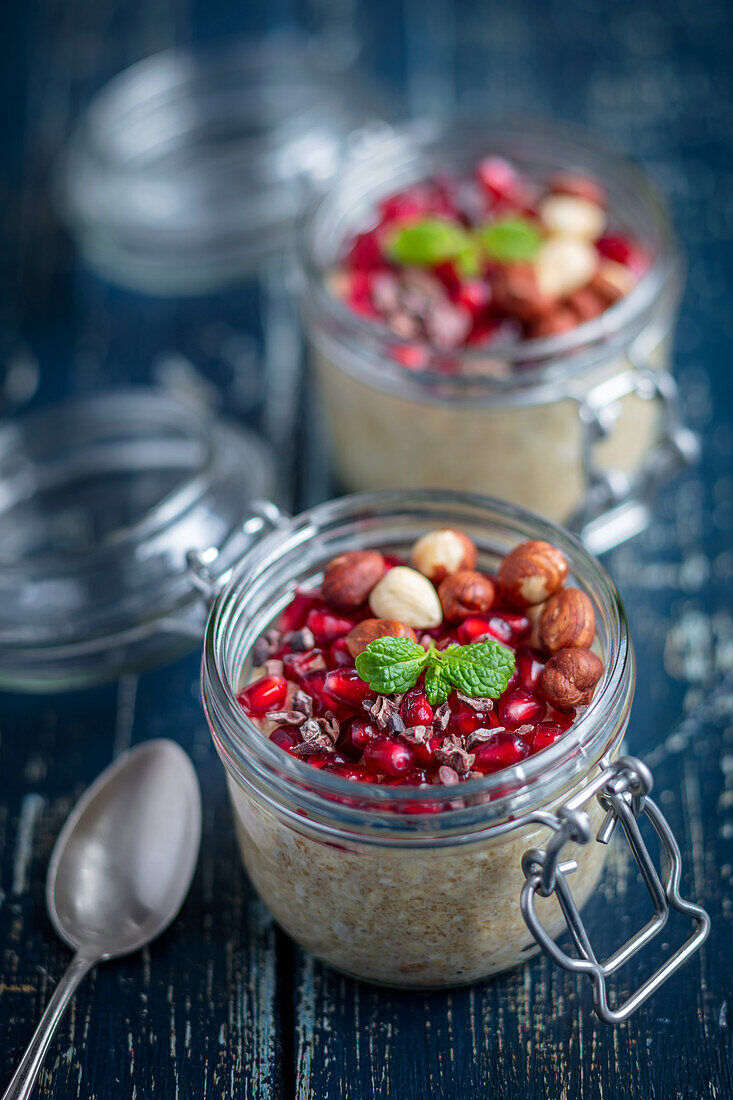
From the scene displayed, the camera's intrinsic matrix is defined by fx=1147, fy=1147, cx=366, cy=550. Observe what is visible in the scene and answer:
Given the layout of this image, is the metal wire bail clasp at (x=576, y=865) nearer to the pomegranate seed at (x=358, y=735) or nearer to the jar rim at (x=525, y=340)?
the pomegranate seed at (x=358, y=735)

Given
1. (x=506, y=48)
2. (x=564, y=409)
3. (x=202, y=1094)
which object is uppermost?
(x=506, y=48)

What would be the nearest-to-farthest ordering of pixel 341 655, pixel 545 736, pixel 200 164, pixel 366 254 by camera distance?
pixel 545 736 < pixel 341 655 < pixel 366 254 < pixel 200 164

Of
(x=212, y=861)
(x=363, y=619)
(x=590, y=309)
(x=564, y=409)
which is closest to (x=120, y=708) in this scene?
(x=212, y=861)

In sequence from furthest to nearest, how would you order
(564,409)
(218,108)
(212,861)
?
(218,108), (564,409), (212,861)

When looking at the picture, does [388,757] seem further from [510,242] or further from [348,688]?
[510,242]

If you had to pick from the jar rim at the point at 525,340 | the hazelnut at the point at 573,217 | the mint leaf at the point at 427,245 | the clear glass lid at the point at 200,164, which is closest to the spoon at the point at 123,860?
the jar rim at the point at 525,340

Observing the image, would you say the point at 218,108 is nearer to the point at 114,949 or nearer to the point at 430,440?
the point at 430,440

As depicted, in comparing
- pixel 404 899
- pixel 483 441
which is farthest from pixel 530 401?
pixel 404 899

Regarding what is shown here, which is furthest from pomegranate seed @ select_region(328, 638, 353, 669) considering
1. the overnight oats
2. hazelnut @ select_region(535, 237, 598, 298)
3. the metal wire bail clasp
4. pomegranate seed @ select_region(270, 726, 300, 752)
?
hazelnut @ select_region(535, 237, 598, 298)
